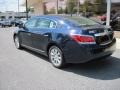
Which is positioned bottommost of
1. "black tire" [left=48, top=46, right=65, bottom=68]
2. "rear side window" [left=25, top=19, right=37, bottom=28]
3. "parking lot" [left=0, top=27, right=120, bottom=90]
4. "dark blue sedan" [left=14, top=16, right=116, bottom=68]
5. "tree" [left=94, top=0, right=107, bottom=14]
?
"parking lot" [left=0, top=27, right=120, bottom=90]

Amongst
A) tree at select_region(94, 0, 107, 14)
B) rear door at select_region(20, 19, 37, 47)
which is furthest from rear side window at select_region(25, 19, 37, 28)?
tree at select_region(94, 0, 107, 14)

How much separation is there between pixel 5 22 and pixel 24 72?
94.9ft

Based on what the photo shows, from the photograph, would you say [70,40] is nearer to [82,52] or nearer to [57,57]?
[82,52]

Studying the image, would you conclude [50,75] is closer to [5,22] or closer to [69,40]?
[69,40]

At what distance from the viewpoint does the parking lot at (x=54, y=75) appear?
491 cm

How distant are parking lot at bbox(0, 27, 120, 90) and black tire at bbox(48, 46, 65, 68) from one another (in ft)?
0.48

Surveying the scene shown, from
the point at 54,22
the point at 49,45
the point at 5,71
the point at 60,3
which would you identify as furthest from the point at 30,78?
the point at 60,3

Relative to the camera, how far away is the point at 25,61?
7.04 m

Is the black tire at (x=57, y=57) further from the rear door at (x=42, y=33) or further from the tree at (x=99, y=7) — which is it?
the tree at (x=99, y=7)

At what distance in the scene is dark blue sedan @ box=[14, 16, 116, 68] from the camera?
553cm

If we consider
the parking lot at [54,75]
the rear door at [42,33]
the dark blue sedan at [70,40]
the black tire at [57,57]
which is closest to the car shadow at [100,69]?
the parking lot at [54,75]

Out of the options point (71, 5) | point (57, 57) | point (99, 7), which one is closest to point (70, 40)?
point (57, 57)

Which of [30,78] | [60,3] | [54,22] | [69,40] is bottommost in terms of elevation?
[30,78]

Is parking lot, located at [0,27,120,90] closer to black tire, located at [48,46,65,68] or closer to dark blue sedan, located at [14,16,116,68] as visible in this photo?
black tire, located at [48,46,65,68]
